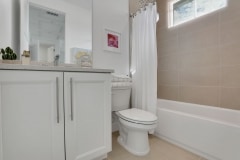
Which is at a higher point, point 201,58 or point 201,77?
point 201,58

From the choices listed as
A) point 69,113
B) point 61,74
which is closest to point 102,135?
point 69,113

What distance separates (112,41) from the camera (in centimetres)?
206

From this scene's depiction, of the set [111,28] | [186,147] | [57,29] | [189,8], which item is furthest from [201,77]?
[57,29]

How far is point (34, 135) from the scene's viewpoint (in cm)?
89

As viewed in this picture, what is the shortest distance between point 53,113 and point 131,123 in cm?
77

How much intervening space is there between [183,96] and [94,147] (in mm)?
1540

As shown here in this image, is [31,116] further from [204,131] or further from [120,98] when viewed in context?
[204,131]

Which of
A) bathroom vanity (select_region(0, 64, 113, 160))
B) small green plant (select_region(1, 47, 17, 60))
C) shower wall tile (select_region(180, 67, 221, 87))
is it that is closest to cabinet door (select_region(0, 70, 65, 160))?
bathroom vanity (select_region(0, 64, 113, 160))

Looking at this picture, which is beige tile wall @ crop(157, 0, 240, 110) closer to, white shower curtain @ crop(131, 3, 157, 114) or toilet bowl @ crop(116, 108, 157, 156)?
white shower curtain @ crop(131, 3, 157, 114)

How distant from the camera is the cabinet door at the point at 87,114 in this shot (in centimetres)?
103

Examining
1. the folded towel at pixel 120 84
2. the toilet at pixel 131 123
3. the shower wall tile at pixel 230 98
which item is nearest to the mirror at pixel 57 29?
the folded towel at pixel 120 84

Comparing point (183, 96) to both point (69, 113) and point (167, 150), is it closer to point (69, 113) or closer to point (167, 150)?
point (167, 150)

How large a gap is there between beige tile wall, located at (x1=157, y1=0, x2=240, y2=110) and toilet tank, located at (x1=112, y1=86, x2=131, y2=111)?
2.75 feet

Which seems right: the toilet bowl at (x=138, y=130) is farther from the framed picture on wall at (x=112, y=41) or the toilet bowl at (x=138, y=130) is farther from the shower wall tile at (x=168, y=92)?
the framed picture on wall at (x=112, y=41)
